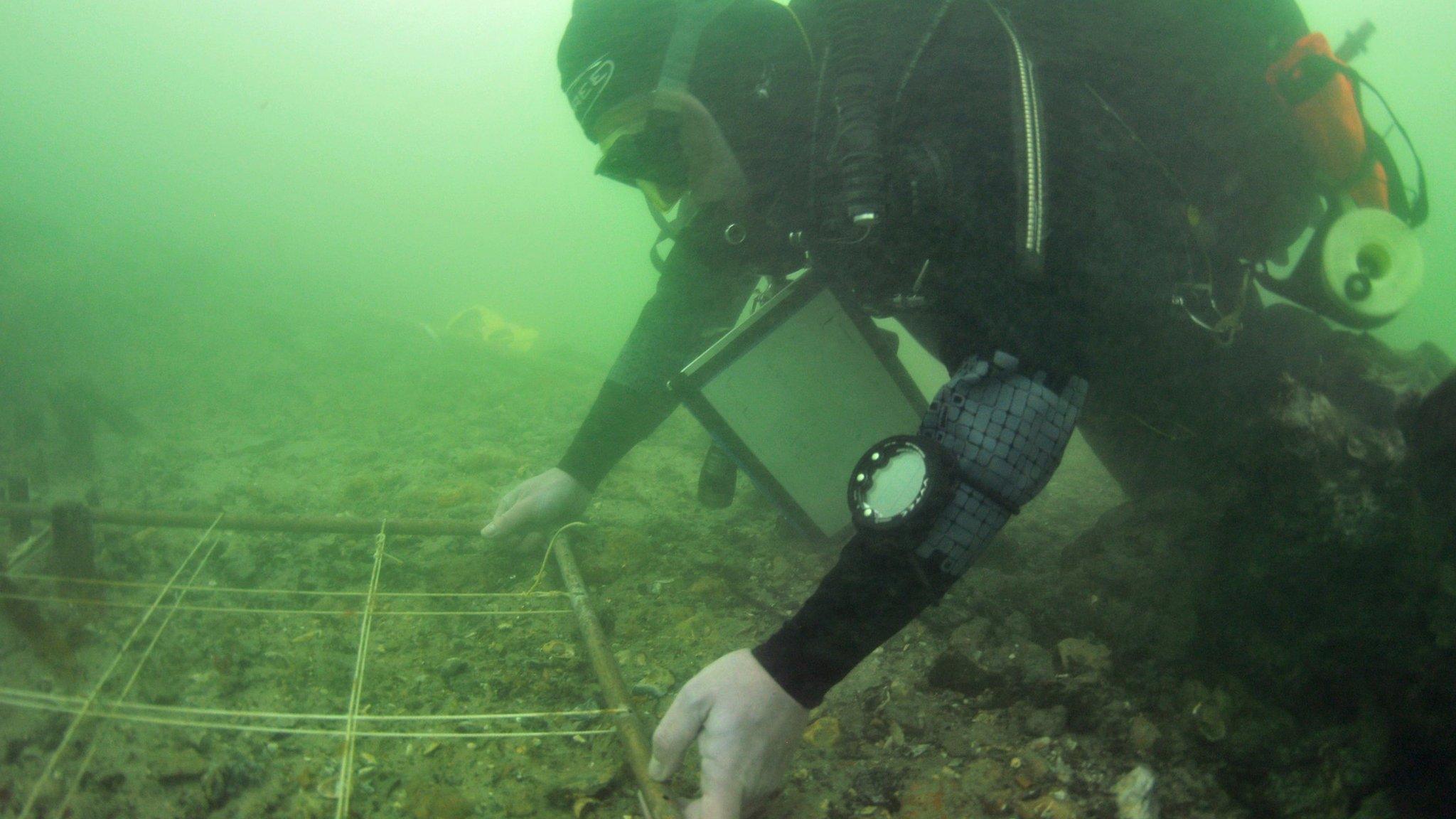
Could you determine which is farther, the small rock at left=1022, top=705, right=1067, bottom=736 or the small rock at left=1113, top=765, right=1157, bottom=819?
the small rock at left=1022, top=705, right=1067, bottom=736

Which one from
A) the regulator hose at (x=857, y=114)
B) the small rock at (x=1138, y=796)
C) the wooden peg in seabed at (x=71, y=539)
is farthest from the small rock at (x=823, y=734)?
the wooden peg in seabed at (x=71, y=539)

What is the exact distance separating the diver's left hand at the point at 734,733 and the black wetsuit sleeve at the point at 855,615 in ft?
0.14

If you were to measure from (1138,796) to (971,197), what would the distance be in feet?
3.96

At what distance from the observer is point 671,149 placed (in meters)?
1.75

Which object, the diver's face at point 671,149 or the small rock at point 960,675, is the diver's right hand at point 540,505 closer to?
the diver's face at point 671,149

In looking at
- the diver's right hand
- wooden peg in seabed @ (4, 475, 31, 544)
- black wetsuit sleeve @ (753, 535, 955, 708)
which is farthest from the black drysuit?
wooden peg in seabed @ (4, 475, 31, 544)

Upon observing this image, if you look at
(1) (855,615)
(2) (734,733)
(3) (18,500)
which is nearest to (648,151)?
(1) (855,615)

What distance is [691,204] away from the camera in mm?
1962

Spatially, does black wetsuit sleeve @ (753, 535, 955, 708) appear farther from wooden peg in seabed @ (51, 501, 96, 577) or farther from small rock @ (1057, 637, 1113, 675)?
wooden peg in seabed @ (51, 501, 96, 577)

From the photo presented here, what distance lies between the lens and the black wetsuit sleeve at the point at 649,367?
8.14 ft

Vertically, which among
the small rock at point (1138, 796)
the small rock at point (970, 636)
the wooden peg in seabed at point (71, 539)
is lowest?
the wooden peg in seabed at point (71, 539)

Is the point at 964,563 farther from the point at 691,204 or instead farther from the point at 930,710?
the point at 691,204

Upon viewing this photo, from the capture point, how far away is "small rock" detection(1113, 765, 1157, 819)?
124 centimetres

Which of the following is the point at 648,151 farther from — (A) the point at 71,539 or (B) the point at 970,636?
(A) the point at 71,539
